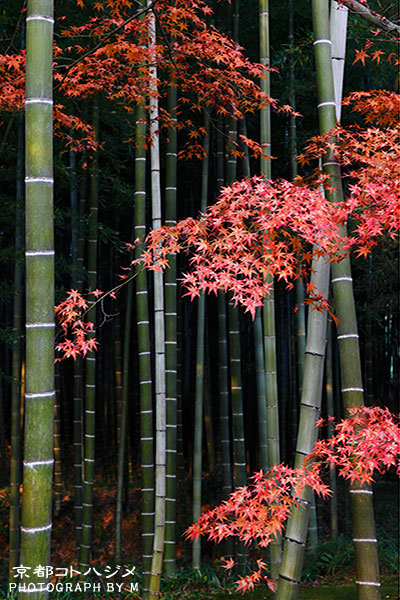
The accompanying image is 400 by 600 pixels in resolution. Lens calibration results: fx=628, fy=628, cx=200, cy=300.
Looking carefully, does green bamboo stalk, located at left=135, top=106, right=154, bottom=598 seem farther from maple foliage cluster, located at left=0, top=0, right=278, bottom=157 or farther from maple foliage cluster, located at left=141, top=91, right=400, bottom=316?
maple foliage cluster, located at left=141, top=91, right=400, bottom=316

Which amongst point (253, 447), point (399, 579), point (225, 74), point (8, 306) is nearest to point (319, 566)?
point (399, 579)

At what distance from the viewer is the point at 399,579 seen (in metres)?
5.50

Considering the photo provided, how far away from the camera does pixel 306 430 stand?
2.58 meters

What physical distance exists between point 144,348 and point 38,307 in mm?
2171

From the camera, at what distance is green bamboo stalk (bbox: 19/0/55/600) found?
73.5 inches

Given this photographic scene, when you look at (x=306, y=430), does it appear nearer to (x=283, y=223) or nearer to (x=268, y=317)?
(x=283, y=223)

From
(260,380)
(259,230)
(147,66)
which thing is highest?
(147,66)

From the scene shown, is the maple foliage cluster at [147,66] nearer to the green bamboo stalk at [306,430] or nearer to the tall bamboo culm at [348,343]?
the tall bamboo culm at [348,343]

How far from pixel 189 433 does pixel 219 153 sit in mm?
4742

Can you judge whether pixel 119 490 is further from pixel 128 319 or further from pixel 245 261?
pixel 245 261

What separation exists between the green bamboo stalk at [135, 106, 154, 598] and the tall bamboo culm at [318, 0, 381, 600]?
1.49 m

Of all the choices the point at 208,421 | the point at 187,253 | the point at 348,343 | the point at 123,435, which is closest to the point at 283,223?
the point at 348,343

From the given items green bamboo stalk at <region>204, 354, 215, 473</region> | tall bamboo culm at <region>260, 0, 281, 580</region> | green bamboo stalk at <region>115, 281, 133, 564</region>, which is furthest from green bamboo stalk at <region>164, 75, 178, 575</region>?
green bamboo stalk at <region>204, 354, 215, 473</region>

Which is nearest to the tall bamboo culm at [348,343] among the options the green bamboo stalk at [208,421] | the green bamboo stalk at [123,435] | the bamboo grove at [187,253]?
the bamboo grove at [187,253]
